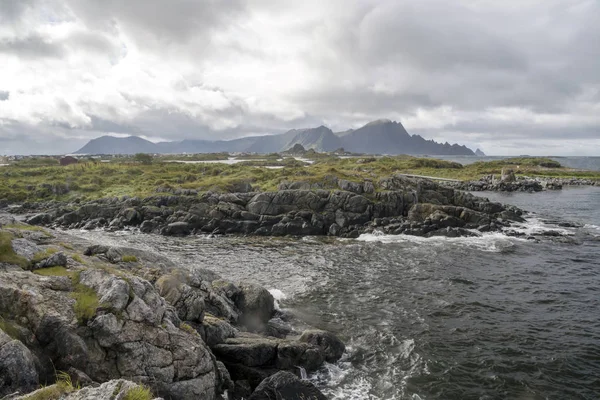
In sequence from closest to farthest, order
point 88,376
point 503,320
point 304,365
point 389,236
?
point 88,376 < point 304,365 < point 503,320 < point 389,236

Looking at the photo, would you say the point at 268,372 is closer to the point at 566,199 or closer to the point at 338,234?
the point at 338,234

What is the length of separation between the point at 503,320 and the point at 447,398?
11991mm

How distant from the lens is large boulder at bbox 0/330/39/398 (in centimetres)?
1102

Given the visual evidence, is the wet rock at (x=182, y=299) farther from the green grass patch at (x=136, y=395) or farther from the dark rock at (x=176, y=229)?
the dark rock at (x=176, y=229)

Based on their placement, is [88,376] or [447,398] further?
[447,398]

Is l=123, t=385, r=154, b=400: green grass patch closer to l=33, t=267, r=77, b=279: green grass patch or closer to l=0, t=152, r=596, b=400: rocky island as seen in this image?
l=0, t=152, r=596, b=400: rocky island

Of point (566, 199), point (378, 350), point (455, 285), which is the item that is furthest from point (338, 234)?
point (566, 199)

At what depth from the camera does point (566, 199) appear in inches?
3728

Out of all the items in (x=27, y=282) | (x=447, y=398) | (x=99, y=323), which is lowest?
(x=447, y=398)

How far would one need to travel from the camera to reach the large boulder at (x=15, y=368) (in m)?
11.0

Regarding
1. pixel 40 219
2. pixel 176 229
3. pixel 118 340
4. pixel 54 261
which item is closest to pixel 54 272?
pixel 54 261

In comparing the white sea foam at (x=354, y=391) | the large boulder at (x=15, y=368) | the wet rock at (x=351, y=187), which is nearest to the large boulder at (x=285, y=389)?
the white sea foam at (x=354, y=391)

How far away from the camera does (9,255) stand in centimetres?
1741

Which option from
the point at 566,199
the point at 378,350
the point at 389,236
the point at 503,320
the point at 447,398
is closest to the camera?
the point at 447,398
